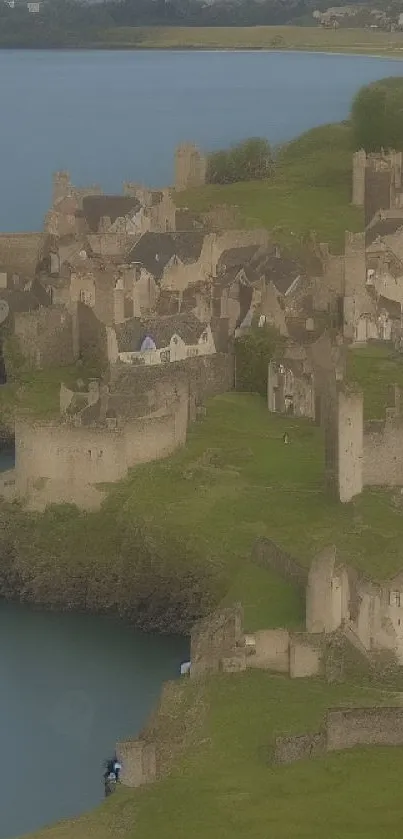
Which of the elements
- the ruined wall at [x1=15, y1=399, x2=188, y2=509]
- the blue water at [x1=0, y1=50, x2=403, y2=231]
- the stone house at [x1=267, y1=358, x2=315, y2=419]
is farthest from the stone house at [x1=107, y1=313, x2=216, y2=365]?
the blue water at [x1=0, y1=50, x2=403, y2=231]

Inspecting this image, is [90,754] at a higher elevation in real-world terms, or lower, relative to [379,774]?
lower

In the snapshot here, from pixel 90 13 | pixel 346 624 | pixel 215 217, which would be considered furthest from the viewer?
pixel 90 13

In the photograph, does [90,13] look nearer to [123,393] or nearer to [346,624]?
[123,393]

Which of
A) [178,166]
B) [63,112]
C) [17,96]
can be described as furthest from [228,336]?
[17,96]

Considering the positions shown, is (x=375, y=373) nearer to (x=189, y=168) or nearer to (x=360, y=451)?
(x=360, y=451)

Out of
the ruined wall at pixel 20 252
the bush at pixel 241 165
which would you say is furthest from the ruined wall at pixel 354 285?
the bush at pixel 241 165

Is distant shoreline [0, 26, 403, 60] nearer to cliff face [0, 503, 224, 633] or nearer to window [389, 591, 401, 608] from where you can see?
cliff face [0, 503, 224, 633]
